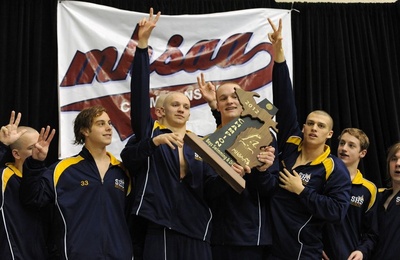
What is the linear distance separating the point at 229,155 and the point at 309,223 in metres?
0.78

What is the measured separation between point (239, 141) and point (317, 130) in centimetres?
73

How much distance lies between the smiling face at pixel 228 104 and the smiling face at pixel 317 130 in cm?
52

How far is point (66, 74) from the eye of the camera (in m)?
5.26

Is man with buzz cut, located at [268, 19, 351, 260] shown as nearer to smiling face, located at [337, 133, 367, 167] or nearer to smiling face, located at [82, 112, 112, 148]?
smiling face, located at [337, 133, 367, 167]

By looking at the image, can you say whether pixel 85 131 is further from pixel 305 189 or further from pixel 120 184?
pixel 305 189

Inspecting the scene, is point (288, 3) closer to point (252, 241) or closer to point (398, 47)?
point (398, 47)

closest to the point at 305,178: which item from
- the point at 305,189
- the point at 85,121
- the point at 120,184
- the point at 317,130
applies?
the point at 305,189

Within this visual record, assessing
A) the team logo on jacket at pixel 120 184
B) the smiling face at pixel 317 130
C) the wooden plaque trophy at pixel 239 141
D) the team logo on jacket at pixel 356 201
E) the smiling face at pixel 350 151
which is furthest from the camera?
the smiling face at pixel 350 151

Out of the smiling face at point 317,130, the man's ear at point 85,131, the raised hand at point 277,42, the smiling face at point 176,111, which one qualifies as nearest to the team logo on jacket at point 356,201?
the smiling face at point 317,130

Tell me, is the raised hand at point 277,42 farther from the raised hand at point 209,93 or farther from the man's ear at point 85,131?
the man's ear at point 85,131

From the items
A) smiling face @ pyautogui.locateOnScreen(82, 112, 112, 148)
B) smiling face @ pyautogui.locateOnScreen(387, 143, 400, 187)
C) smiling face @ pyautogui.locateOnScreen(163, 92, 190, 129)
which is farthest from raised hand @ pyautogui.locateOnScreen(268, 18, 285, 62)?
smiling face @ pyautogui.locateOnScreen(82, 112, 112, 148)

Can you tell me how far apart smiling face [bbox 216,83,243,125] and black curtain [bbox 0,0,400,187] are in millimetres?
1744

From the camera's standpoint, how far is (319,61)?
5.75 metres

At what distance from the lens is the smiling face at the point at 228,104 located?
400cm
